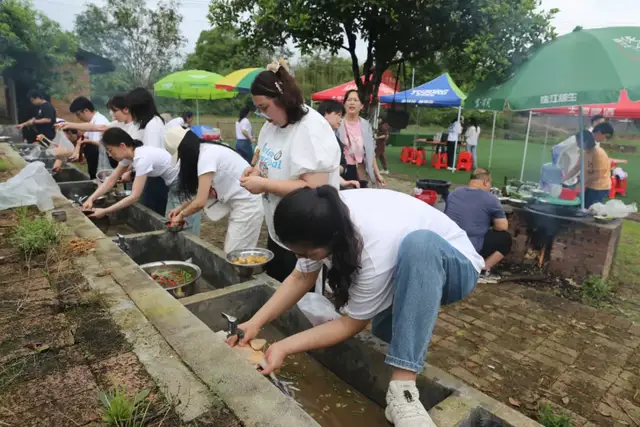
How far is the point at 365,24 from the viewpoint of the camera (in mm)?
7184

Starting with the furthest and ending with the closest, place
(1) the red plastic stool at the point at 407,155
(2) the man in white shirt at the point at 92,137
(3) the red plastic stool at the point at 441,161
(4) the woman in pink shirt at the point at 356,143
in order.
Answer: (1) the red plastic stool at the point at 407,155
(3) the red plastic stool at the point at 441,161
(2) the man in white shirt at the point at 92,137
(4) the woman in pink shirt at the point at 356,143

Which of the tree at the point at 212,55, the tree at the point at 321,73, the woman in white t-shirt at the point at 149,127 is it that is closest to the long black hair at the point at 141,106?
the woman in white t-shirt at the point at 149,127

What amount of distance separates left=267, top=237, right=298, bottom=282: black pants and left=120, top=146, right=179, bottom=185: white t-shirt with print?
143cm

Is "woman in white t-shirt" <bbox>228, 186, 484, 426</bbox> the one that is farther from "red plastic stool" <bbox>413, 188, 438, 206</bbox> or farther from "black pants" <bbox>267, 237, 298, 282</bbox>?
"red plastic stool" <bbox>413, 188, 438, 206</bbox>

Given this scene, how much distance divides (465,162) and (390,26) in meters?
6.69

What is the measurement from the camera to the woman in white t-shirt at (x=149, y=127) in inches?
177

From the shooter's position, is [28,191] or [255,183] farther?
[28,191]

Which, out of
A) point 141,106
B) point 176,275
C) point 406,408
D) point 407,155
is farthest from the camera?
point 407,155

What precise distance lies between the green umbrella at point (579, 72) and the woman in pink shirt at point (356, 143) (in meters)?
1.59

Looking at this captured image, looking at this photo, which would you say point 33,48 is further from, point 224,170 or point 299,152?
point 299,152

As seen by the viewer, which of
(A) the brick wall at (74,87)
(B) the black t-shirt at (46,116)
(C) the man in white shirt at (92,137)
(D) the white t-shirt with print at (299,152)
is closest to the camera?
(D) the white t-shirt with print at (299,152)

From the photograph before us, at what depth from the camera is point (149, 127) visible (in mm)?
4477

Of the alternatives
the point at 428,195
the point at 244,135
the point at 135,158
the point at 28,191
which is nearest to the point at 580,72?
the point at 428,195

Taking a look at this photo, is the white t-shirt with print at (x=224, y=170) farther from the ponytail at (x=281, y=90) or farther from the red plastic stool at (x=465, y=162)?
the red plastic stool at (x=465, y=162)
